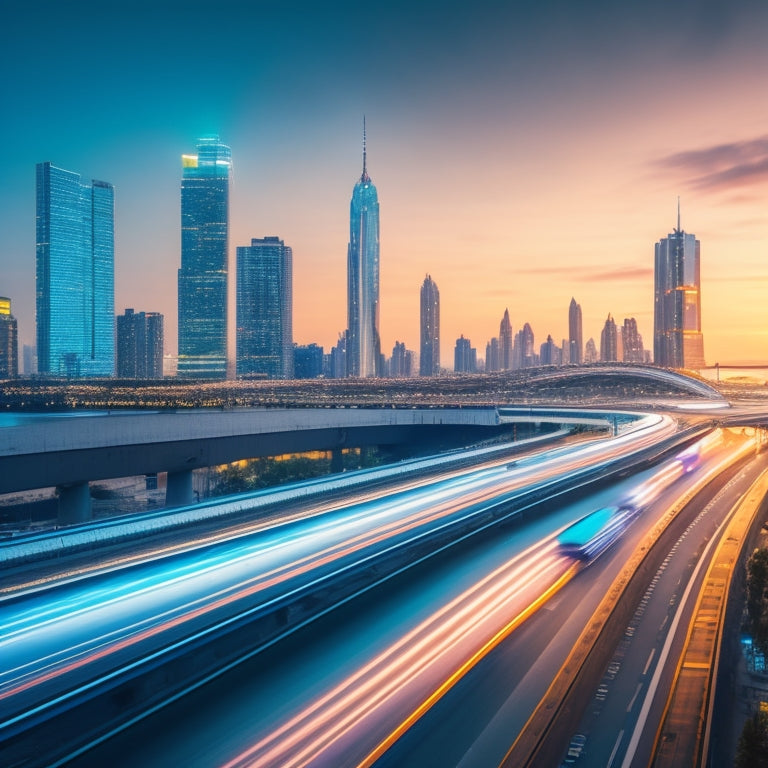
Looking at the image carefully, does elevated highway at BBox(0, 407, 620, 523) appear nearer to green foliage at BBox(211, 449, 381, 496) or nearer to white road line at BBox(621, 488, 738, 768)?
green foliage at BBox(211, 449, 381, 496)

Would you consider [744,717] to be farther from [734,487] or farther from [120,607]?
[734,487]

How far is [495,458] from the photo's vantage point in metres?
38.4

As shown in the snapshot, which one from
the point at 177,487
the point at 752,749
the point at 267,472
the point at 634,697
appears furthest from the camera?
the point at 267,472

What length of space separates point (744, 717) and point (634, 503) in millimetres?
16941

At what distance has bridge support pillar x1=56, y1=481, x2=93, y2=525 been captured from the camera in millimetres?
31391

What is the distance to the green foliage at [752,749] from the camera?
9.12 meters

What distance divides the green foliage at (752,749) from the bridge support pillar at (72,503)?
1161 inches

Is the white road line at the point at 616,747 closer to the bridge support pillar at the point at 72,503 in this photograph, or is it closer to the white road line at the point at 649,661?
the white road line at the point at 649,661

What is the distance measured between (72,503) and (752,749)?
3016 centimetres

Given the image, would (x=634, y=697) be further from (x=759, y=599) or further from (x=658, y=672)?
(x=759, y=599)

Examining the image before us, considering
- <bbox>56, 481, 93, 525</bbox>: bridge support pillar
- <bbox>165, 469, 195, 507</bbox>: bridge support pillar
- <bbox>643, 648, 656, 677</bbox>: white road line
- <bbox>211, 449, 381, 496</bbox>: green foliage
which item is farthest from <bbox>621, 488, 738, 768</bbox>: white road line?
<bbox>211, 449, 381, 496</bbox>: green foliage

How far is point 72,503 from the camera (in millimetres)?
31438

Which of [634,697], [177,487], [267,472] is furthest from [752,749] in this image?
[267,472]

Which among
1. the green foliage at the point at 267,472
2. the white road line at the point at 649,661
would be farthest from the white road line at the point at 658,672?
the green foliage at the point at 267,472
